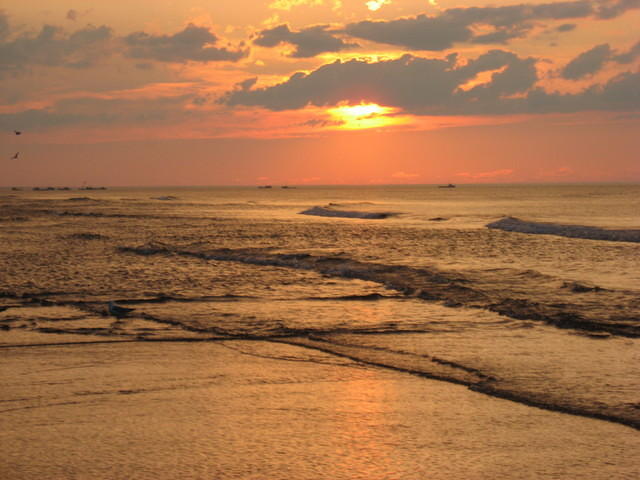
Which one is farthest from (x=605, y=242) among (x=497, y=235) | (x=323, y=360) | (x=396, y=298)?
(x=323, y=360)

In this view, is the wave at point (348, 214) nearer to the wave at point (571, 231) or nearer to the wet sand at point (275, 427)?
the wave at point (571, 231)

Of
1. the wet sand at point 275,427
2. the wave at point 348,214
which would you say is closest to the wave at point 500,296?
the wet sand at point 275,427

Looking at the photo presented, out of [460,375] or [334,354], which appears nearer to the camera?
[460,375]

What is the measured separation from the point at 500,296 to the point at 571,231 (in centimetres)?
2428

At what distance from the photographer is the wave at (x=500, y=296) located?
492 inches

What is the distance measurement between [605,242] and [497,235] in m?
6.41

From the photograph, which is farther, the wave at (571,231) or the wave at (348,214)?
the wave at (348,214)

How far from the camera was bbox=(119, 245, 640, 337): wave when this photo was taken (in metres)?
12.5

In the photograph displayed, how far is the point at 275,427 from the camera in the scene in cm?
664

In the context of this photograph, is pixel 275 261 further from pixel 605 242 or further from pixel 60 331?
pixel 605 242

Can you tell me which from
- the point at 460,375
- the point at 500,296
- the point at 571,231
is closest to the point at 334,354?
the point at 460,375

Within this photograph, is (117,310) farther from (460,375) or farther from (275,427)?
(275,427)

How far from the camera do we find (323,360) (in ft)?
31.1

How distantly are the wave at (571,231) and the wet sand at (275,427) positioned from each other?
1089 inches
